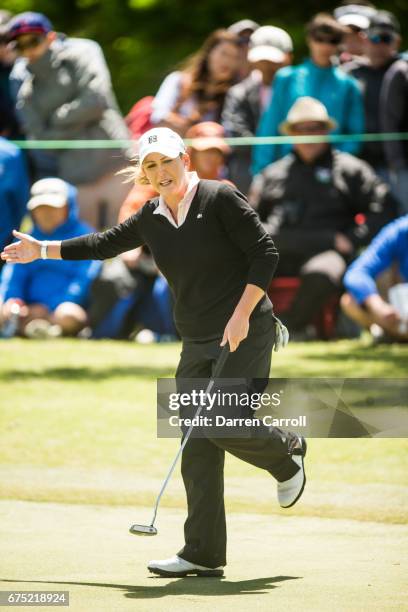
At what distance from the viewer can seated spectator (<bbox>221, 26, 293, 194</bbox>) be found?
12.0 meters

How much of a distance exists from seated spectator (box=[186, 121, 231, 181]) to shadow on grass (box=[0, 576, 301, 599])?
250 inches

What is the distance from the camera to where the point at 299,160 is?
11.7m

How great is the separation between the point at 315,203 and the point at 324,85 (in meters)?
1.04

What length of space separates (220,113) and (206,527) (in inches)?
280

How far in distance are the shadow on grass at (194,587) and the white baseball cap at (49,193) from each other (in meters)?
6.65

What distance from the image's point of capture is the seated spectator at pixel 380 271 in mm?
10891

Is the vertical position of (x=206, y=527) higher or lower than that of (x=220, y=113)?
lower

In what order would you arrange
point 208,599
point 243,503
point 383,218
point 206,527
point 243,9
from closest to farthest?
point 208,599 → point 206,527 → point 243,503 → point 383,218 → point 243,9

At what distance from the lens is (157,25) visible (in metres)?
19.9

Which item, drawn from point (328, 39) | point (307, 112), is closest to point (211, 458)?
point (307, 112)

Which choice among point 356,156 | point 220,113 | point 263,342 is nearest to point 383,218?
point 356,156

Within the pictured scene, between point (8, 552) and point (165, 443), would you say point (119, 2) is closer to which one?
point (165, 443)

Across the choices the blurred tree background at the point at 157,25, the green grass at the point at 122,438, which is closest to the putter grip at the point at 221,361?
the green grass at the point at 122,438

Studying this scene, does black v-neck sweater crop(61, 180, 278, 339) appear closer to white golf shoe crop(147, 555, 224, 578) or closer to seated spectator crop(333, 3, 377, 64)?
white golf shoe crop(147, 555, 224, 578)
